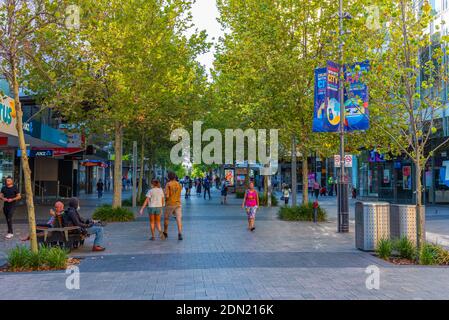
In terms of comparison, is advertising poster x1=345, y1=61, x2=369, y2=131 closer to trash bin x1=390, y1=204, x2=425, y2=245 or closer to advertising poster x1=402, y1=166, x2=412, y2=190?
trash bin x1=390, y1=204, x2=425, y2=245

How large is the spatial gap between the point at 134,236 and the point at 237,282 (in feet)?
23.5

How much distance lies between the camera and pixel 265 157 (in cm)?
3041

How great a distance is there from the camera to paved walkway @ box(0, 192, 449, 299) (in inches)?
277

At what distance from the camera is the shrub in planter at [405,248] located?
10172 mm

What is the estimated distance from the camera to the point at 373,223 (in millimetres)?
11477

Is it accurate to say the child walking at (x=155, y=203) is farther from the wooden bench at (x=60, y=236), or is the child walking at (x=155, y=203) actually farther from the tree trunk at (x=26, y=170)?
the tree trunk at (x=26, y=170)

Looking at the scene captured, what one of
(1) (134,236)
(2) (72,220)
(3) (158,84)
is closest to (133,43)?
(3) (158,84)

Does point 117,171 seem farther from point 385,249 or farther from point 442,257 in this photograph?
point 442,257

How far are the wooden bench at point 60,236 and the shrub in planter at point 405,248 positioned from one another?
6914mm

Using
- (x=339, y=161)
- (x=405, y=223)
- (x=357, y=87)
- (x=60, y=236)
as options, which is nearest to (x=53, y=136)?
(x=339, y=161)

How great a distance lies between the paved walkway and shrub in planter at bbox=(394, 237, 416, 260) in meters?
0.56

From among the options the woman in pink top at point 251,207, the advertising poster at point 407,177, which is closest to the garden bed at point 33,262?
the woman in pink top at point 251,207

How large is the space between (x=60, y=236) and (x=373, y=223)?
23.1ft
